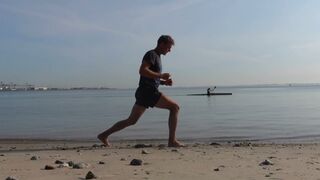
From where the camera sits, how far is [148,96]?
845cm

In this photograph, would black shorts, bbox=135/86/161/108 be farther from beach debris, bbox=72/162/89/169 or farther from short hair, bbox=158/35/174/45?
beach debris, bbox=72/162/89/169

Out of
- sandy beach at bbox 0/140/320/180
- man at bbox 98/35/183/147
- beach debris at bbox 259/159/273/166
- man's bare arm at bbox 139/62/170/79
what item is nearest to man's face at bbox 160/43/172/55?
man at bbox 98/35/183/147

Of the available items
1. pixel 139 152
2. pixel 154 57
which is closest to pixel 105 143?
pixel 139 152

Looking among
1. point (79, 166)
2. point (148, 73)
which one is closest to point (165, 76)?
point (148, 73)

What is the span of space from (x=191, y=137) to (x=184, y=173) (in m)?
7.21

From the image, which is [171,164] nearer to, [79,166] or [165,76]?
[79,166]

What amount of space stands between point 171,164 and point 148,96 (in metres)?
2.25

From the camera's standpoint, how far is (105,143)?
359 inches

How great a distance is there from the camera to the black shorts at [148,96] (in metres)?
8.44

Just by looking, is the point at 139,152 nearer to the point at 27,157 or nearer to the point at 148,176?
the point at 27,157

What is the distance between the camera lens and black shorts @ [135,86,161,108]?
844 cm

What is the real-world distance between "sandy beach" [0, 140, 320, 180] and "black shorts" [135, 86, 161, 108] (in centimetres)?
81

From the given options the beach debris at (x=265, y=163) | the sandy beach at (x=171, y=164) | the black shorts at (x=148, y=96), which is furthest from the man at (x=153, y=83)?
the beach debris at (x=265, y=163)

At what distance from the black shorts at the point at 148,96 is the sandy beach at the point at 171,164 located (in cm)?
81
